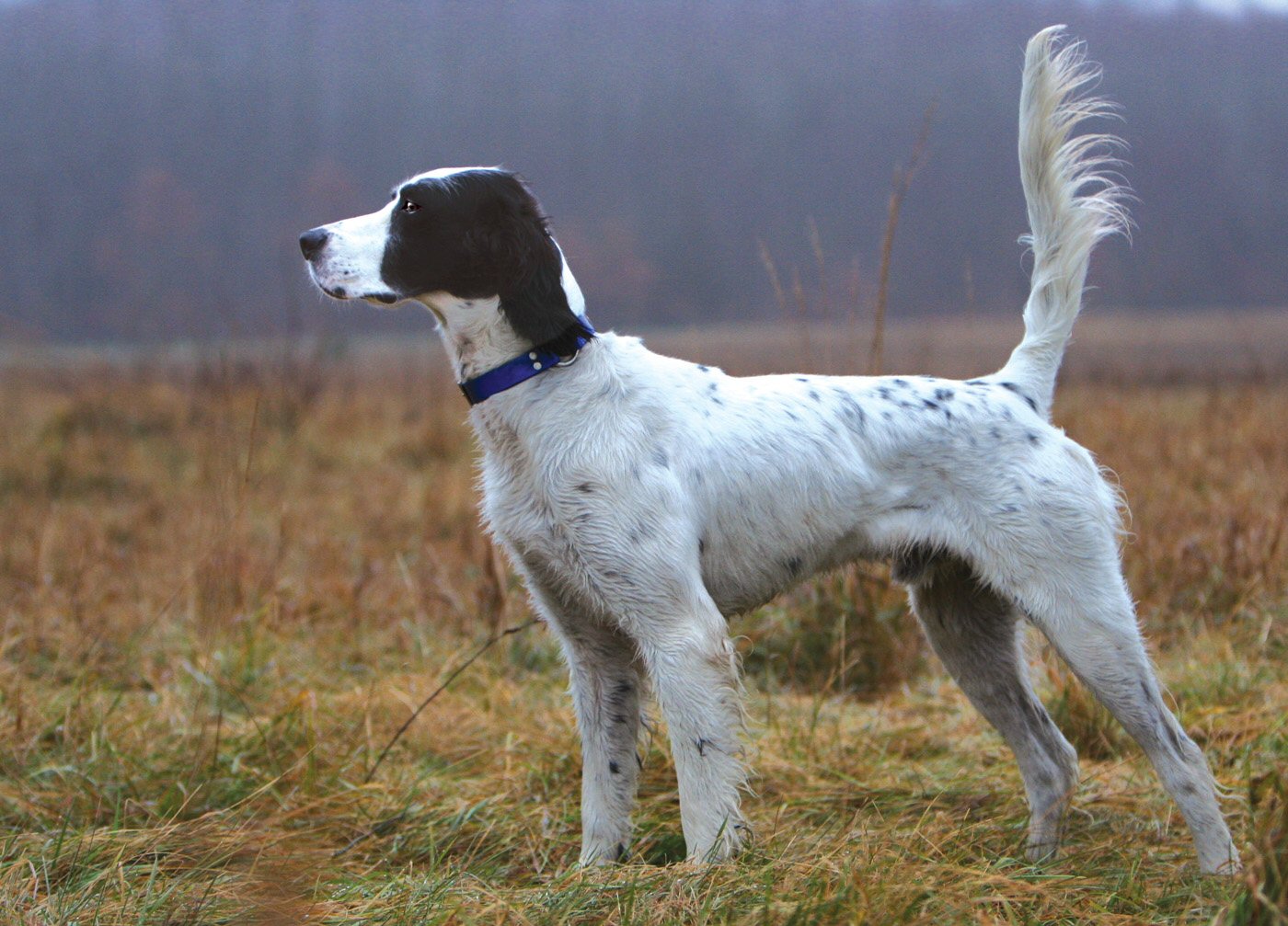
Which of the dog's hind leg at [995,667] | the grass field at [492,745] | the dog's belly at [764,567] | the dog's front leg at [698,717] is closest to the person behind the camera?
the grass field at [492,745]

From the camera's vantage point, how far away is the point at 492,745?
3.73 m

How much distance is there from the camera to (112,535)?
6.98m

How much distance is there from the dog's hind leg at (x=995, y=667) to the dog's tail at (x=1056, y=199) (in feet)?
1.86

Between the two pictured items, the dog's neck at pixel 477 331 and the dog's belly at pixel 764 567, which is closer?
the dog's neck at pixel 477 331

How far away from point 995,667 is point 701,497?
1059 mm

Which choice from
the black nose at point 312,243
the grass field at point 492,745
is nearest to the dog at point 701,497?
the black nose at point 312,243

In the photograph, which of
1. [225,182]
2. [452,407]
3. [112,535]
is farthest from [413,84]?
[112,535]

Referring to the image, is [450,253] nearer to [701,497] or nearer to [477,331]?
[477,331]

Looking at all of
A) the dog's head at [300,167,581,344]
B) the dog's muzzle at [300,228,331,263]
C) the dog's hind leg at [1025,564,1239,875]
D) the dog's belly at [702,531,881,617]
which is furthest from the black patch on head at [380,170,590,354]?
the dog's hind leg at [1025,564,1239,875]

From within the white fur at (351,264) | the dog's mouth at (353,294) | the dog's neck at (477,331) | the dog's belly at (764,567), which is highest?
the white fur at (351,264)

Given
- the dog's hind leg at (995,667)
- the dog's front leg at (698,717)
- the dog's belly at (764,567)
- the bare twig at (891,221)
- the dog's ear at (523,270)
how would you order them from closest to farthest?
the dog's front leg at (698,717) < the dog's ear at (523,270) < the dog's belly at (764,567) < the dog's hind leg at (995,667) < the bare twig at (891,221)

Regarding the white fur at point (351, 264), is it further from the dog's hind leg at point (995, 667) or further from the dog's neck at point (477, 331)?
the dog's hind leg at point (995, 667)

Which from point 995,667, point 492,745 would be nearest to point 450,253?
point 492,745

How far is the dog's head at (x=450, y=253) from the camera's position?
2773 millimetres
